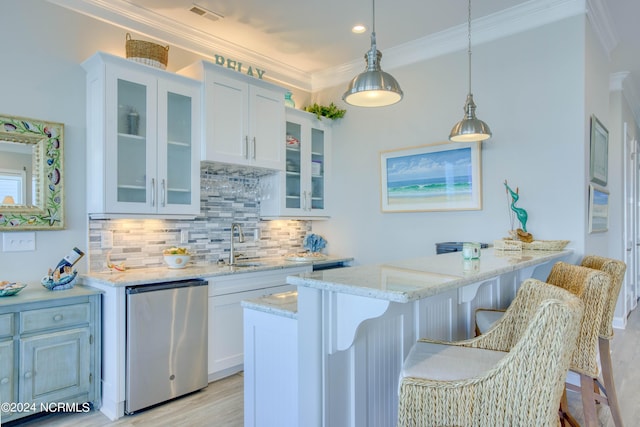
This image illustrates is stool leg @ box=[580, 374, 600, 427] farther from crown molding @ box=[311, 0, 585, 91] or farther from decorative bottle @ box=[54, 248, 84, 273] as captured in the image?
decorative bottle @ box=[54, 248, 84, 273]

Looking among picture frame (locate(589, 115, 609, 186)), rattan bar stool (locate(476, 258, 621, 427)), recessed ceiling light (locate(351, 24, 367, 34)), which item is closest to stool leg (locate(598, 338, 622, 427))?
rattan bar stool (locate(476, 258, 621, 427))

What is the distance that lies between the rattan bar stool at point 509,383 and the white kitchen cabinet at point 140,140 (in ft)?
7.57

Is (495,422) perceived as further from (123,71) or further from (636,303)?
(636,303)

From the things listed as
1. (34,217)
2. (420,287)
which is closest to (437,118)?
(420,287)

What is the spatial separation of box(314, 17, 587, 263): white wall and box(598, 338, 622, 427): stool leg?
33.8 inches

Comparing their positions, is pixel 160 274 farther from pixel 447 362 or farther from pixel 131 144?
pixel 447 362

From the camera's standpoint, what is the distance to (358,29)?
343 centimetres

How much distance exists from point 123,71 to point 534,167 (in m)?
3.11

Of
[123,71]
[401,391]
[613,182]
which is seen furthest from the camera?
[613,182]

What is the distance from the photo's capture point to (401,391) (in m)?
1.28

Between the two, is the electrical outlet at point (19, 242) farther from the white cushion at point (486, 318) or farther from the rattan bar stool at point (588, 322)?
the rattan bar stool at point (588, 322)

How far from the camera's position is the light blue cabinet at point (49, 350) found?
2256 millimetres

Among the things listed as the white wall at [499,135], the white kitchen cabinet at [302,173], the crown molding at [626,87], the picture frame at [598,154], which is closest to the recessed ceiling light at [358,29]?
the white wall at [499,135]

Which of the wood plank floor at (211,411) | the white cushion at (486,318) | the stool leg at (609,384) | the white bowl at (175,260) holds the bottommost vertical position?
the wood plank floor at (211,411)
